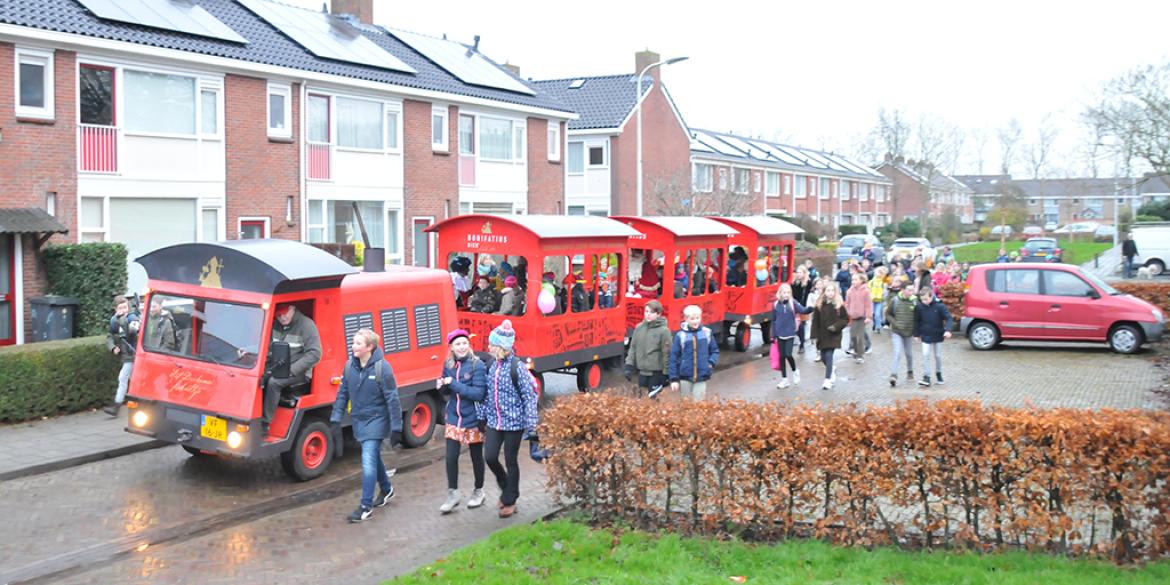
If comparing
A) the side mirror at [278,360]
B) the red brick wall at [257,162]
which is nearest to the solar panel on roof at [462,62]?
the red brick wall at [257,162]

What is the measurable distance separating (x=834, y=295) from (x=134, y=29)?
48.7 ft

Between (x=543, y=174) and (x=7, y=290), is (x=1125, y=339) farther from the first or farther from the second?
(x=7, y=290)

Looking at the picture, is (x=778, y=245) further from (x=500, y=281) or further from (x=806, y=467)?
(x=806, y=467)

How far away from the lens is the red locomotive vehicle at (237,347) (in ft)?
34.0

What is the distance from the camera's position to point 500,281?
15547 millimetres

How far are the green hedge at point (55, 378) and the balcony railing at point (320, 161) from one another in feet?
36.9

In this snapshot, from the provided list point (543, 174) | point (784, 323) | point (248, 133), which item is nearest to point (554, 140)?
point (543, 174)

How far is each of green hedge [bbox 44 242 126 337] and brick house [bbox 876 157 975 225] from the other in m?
60.3

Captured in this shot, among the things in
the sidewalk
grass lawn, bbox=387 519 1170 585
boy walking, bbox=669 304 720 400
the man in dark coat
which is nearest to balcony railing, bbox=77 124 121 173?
the sidewalk

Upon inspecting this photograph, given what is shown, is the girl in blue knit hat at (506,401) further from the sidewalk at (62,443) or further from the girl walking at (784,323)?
the girl walking at (784,323)

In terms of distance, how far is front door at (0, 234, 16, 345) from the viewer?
17.9 metres

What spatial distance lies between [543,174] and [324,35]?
28.8ft

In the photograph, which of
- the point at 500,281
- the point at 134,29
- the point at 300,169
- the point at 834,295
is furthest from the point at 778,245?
the point at 134,29

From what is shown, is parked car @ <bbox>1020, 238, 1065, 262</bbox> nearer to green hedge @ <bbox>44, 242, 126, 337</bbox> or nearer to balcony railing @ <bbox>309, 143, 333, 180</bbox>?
balcony railing @ <bbox>309, 143, 333, 180</bbox>
